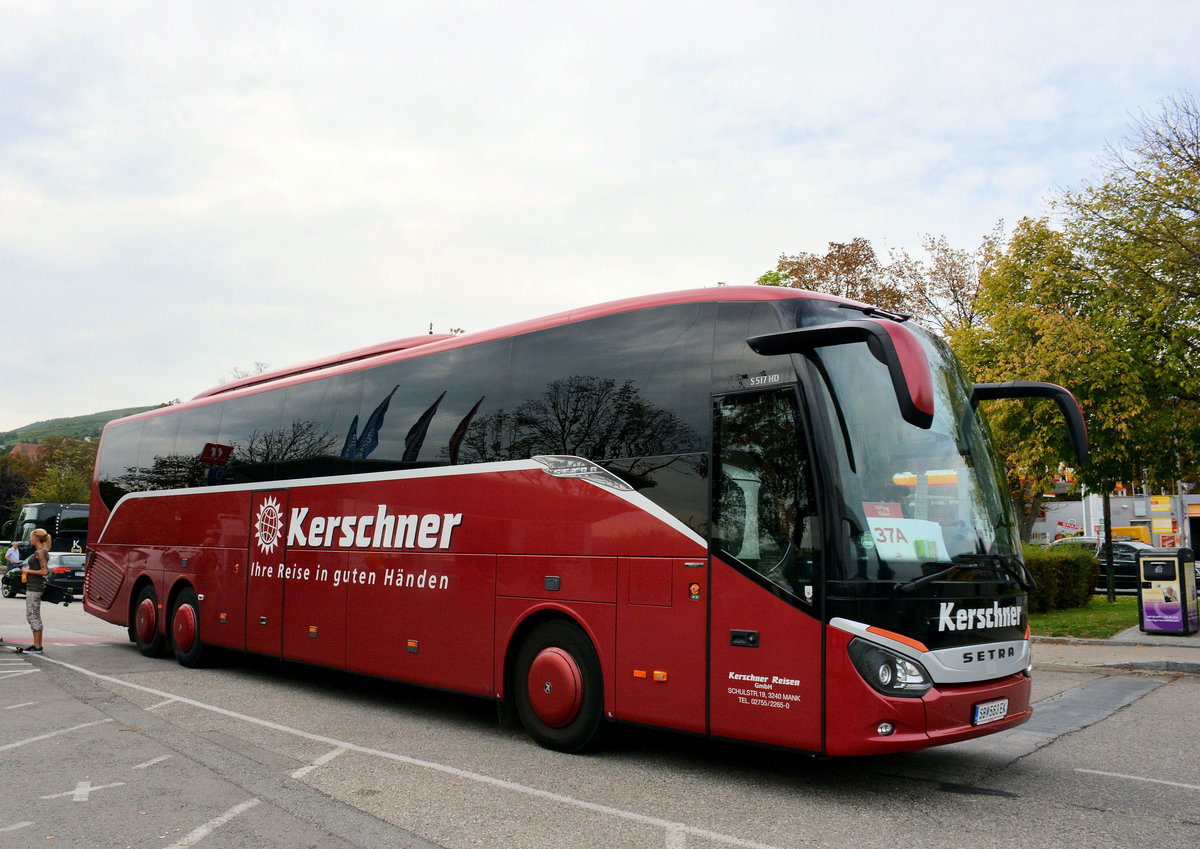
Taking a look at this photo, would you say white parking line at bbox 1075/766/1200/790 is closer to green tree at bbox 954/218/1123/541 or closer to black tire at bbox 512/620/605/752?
black tire at bbox 512/620/605/752

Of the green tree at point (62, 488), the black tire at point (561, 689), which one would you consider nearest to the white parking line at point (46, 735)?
the black tire at point (561, 689)

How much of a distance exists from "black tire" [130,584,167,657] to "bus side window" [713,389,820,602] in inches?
413

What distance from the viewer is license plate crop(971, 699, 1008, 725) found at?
6.08 meters

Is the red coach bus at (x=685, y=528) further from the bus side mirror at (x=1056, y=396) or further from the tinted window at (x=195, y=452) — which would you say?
the tinted window at (x=195, y=452)

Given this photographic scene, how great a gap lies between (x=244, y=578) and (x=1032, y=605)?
16.0 m

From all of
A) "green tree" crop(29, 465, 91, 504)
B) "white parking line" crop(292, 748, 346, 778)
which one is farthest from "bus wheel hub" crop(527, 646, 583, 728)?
"green tree" crop(29, 465, 91, 504)

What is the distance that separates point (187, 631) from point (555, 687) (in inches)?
299

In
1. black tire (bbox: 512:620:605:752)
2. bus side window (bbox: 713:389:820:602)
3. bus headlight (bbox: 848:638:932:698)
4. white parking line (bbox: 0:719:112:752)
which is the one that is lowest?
white parking line (bbox: 0:719:112:752)

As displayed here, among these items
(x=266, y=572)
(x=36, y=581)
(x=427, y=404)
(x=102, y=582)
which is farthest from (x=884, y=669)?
(x=102, y=582)

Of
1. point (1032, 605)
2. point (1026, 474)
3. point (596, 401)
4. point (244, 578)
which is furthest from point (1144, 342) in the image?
point (244, 578)

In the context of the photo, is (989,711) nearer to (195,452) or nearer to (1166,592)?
(195,452)

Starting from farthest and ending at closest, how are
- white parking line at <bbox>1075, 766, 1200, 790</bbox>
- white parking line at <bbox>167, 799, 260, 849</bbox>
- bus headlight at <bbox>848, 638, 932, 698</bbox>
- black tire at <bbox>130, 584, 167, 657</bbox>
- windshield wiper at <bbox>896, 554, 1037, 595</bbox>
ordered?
black tire at <bbox>130, 584, 167, 657</bbox> < white parking line at <bbox>1075, 766, 1200, 790</bbox> < windshield wiper at <bbox>896, 554, 1037, 595</bbox> < bus headlight at <bbox>848, 638, 932, 698</bbox> < white parking line at <bbox>167, 799, 260, 849</bbox>

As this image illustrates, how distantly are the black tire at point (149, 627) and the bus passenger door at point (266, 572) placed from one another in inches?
117

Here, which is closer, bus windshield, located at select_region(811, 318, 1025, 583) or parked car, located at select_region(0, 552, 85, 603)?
bus windshield, located at select_region(811, 318, 1025, 583)
